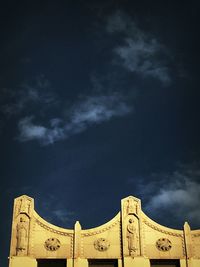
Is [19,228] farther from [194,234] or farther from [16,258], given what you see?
[194,234]

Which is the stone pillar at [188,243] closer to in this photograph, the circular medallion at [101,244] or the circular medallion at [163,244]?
the circular medallion at [163,244]

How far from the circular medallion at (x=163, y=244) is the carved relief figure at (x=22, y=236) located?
8.93 metres

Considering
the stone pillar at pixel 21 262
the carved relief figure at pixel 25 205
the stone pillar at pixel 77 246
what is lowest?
the stone pillar at pixel 21 262

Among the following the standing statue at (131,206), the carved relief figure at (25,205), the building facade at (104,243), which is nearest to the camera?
the building facade at (104,243)

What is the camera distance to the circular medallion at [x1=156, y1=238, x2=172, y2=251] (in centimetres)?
3772

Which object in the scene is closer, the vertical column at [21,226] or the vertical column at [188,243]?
the vertical column at [21,226]

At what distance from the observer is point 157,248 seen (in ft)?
124

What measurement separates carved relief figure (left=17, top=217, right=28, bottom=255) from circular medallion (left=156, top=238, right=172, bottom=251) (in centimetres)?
893

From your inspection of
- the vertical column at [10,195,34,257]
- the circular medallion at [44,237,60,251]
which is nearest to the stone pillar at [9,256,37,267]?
the vertical column at [10,195,34,257]

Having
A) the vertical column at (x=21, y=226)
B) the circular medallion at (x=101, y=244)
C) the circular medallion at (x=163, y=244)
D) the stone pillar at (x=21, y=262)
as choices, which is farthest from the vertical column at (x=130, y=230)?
the vertical column at (x=21, y=226)

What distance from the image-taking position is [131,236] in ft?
123

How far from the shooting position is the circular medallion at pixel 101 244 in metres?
37.3

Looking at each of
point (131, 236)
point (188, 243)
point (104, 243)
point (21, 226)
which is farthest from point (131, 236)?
point (21, 226)

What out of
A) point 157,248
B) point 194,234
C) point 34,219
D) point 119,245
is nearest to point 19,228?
point 34,219
